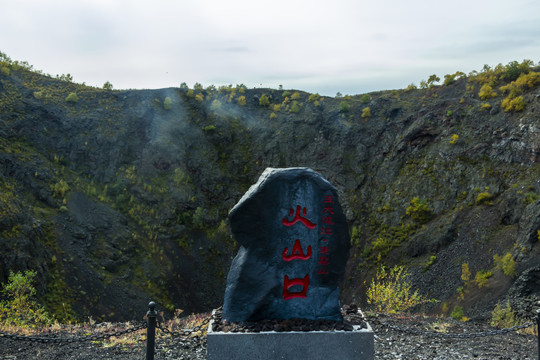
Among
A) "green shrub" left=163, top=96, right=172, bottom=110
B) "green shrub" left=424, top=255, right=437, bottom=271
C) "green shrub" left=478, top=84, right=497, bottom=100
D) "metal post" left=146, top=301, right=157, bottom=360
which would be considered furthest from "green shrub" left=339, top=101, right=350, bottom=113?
"metal post" left=146, top=301, right=157, bottom=360

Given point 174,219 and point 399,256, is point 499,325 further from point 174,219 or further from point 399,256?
point 174,219

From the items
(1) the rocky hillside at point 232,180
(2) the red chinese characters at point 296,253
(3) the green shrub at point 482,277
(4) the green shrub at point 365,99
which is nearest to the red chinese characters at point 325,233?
(2) the red chinese characters at point 296,253

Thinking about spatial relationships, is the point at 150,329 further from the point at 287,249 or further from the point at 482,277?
the point at 482,277

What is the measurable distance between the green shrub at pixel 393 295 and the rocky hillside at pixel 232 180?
67 centimetres

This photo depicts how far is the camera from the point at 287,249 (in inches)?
262

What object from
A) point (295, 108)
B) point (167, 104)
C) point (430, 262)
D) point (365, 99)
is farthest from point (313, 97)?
point (430, 262)

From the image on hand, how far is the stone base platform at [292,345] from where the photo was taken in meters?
6.08

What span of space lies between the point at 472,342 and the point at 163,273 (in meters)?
16.9

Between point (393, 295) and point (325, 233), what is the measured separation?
940cm

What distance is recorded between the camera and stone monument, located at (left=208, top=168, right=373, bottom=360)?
6582 millimetres

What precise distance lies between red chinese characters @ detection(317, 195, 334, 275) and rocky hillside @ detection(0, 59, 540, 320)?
943 centimetres

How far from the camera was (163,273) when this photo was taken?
870 inches

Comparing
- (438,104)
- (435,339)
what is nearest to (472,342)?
(435,339)

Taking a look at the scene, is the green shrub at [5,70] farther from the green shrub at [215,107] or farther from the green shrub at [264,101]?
the green shrub at [264,101]
